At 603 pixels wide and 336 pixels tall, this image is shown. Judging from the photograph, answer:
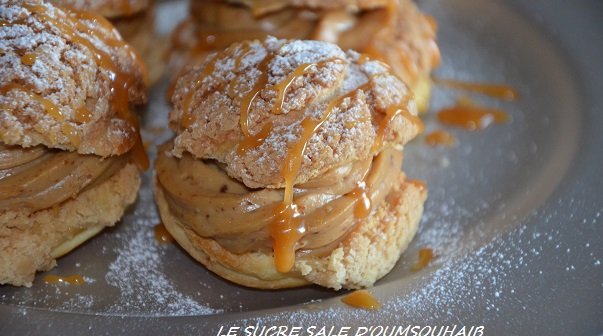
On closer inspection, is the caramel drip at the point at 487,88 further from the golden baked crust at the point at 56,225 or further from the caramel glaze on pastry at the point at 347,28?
the golden baked crust at the point at 56,225

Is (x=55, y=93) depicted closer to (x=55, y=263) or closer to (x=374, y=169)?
(x=55, y=263)

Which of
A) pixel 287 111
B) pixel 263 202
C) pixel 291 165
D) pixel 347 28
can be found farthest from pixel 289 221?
pixel 347 28

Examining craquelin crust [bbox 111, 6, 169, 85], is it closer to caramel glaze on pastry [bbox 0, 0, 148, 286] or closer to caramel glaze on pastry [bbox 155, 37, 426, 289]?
caramel glaze on pastry [bbox 0, 0, 148, 286]

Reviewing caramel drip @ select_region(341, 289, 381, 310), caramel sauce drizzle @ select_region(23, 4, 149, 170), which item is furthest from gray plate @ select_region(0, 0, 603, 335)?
caramel sauce drizzle @ select_region(23, 4, 149, 170)

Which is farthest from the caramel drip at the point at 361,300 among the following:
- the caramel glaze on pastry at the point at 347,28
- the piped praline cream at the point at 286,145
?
the caramel glaze on pastry at the point at 347,28

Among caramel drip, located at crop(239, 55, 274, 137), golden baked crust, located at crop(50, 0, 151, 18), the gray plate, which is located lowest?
the gray plate

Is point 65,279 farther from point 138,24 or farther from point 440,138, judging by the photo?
point 440,138

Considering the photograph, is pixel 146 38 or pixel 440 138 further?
pixel 146 38

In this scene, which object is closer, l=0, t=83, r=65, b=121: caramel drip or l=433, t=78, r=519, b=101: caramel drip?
l=0, t=83, r=65, b=121: caramel drip
